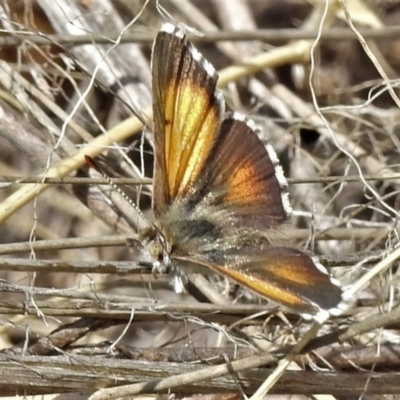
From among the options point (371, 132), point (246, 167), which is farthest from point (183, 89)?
point (371, 132)

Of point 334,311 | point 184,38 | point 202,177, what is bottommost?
point 334,311

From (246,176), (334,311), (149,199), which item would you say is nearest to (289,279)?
(334,311)

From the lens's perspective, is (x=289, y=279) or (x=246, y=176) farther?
(x=246, y=176)

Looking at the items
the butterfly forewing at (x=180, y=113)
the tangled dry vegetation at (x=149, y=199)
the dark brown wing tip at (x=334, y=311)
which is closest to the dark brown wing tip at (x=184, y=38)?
the butterfly forewing at (x=180, y=113)

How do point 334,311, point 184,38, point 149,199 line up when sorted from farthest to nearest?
point 149,199
point 184,38
point 334,311

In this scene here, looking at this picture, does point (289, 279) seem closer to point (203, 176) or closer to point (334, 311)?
point (334, 311)

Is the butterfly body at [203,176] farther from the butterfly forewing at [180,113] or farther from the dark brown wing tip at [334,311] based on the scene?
the dark brown wing tip at [334,311]

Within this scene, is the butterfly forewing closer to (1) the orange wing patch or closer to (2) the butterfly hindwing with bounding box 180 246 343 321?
(1) the orange wing patch

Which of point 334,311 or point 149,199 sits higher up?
point 149,199
